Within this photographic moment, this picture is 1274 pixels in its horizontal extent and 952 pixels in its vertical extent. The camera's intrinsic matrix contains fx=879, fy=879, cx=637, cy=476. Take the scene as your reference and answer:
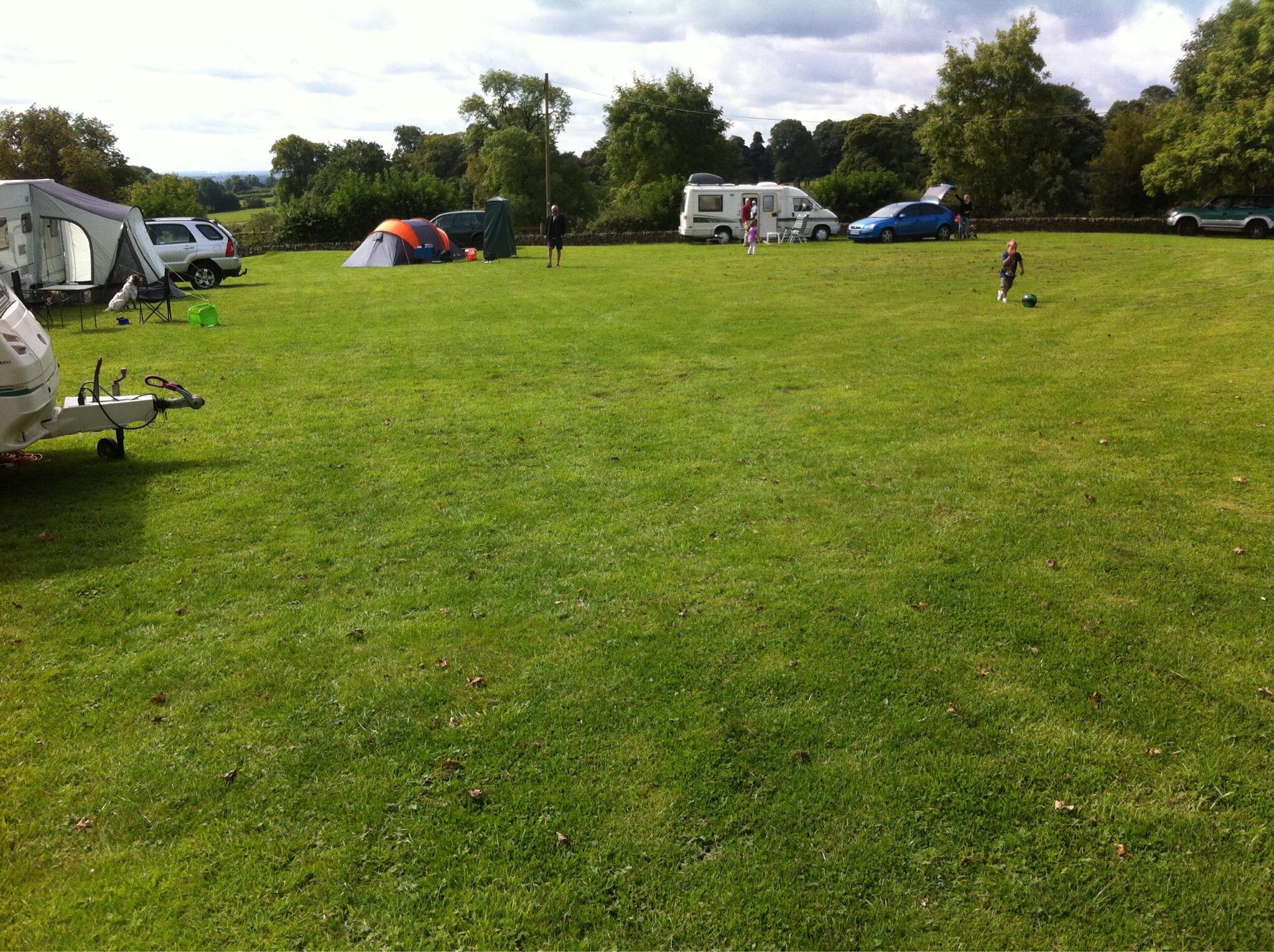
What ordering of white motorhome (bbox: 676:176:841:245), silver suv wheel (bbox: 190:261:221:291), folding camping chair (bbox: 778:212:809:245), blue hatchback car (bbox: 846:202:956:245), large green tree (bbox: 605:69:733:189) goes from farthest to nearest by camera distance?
large green tree (bbox: 605:69:733:189) → folding camping chair (bbox: 778:212:809:245) → white motorhome (bbox: 676:176:841:245) → blue hatchback car (bbox: 846:202:956:245) → silver suv wheel (bbox: 190:261:221:291)

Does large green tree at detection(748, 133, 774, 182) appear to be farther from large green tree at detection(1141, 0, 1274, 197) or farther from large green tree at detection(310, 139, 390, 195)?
large green tree at detection(1141, 0, 1274, 197)

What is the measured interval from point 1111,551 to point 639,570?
334cm

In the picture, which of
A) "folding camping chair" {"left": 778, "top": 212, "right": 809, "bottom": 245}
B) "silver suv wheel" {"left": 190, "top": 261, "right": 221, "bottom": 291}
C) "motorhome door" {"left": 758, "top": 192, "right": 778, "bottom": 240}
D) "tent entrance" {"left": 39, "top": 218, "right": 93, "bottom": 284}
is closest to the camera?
"tent entrance" {"left": 39, "top": 218, "right": 93, "bottom": 284}

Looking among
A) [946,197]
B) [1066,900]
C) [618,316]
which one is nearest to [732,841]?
[1066,900]

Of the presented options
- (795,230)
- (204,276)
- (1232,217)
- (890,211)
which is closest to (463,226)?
(204,276)

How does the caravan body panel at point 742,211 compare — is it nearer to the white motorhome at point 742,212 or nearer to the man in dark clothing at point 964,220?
the white motorhome at point 742,212

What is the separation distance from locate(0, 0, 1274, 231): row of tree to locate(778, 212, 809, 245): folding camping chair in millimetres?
8481

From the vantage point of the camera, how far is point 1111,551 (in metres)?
6.22

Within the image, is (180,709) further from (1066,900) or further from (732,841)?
(1066,900)

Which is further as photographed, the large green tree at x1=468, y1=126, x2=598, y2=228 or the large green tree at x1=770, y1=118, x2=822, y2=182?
the large green tree at x1=770, y1=118, x2=822, y2=182

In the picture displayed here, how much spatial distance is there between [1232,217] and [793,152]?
8307 centimetres

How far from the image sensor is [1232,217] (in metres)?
32.1

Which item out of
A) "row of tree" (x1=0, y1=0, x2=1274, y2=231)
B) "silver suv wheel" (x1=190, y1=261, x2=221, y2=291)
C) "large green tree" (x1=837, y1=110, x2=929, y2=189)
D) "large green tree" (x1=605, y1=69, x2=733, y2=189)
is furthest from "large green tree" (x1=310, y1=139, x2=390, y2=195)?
"silver suv wheel" (x1=190, y1=261, x2=221, y2=291)

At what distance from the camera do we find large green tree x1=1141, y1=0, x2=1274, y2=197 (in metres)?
34.1
